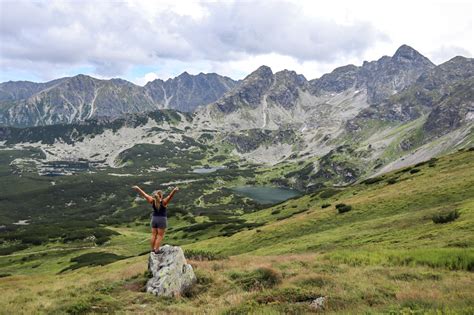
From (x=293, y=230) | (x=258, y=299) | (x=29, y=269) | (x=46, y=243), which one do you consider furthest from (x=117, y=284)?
(x=46, y=243)

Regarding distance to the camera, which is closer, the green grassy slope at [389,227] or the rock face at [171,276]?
the rock face at [171,276]

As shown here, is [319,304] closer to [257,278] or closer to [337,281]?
[337,281]

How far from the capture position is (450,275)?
1845 centimetres

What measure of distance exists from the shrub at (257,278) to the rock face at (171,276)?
2.58 m

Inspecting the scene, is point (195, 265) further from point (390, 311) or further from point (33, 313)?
point (390, 311)

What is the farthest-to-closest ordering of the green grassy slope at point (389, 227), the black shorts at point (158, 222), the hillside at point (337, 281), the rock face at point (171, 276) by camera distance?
the green grassy slope at point (389, 227) < the black shorts at point (158, 222) < the rock face at point (171, 276) < the hillside at point (337, 281)

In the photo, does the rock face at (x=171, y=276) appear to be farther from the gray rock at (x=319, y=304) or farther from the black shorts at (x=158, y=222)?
the gray rock at (x=319, y=304)

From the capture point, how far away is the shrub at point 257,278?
20.1m

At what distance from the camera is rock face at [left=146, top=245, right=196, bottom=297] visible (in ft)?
66.8

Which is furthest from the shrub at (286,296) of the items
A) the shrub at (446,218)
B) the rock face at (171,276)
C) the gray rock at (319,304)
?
the shrub at (446,218)

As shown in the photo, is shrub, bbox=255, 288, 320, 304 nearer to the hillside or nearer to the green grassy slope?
the hillside

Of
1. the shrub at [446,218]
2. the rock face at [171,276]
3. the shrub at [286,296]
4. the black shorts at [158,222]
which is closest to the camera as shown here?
the shrub at [286,296]

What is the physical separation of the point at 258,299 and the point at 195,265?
8.62 metres

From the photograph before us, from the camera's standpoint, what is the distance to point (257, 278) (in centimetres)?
2114
